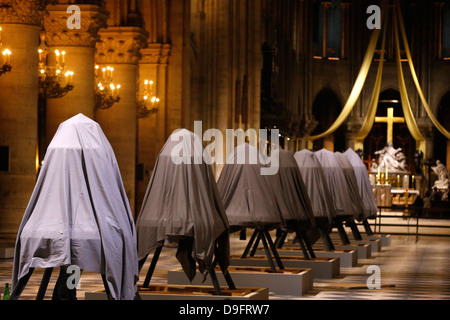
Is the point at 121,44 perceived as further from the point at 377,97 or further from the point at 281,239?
the point at 377,97

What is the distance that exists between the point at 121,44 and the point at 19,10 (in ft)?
16.8

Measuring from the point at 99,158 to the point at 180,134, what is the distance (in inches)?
104

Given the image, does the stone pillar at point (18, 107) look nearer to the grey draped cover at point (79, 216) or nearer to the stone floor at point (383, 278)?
the stone floor at point (383, 278)

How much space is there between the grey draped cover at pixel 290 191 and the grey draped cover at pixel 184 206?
347 cm

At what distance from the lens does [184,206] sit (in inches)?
352

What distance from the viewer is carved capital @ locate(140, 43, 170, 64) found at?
78.9 feet

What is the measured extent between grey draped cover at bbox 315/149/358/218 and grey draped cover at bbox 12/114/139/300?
11.5m

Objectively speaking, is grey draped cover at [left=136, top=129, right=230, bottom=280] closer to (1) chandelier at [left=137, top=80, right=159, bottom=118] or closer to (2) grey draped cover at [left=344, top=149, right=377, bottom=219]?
(2) grey draped cover at [left=344, top=149, right=377, bottom=219]

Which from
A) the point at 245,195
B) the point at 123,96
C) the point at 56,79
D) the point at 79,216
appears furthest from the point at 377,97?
the point at 79,216

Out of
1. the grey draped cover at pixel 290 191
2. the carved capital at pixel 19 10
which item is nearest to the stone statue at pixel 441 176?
the carved capital at pixel 19 10

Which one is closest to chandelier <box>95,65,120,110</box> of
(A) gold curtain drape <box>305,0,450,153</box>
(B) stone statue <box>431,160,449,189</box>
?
(A) gold curtain drape <box>305,0,450,153</box>

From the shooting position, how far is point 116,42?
21375 millimetres

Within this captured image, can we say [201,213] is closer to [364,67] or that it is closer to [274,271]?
[274,271]
